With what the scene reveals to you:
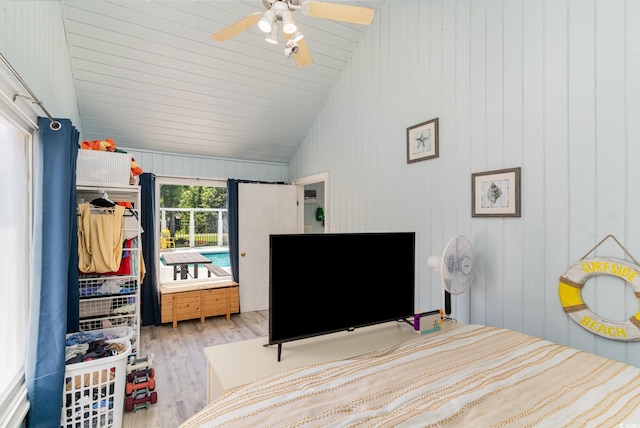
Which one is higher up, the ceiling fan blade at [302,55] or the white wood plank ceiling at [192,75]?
the white wood plank ceiling at [192,75]

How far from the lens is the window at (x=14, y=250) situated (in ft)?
4.65

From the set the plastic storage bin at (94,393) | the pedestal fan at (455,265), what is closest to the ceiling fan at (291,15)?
the pedestal fan at (455,265)

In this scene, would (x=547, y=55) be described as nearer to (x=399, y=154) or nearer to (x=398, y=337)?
(x=399, y=154)

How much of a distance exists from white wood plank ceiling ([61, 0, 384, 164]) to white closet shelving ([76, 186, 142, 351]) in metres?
1.02

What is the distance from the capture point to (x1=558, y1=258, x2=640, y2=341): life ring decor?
55.7 inches

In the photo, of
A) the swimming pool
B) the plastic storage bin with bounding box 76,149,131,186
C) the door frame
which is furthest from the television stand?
the swimming pool

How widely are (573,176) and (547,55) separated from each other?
0.69 metres

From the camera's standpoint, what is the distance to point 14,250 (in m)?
1.54

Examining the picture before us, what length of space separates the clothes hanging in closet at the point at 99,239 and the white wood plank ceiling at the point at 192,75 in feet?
4.20

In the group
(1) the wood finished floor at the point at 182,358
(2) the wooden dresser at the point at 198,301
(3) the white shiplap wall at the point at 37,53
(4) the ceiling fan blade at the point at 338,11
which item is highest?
(4) the ceiling fan blade at the point at 338,11

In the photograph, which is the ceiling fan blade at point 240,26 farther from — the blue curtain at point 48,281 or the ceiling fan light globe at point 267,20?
the blue curtain at point 48,281

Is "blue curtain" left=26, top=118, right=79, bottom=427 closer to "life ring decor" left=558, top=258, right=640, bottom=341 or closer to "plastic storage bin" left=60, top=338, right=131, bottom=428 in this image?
"plastic storage bin" left=60, top=338, right=131, bottom=428

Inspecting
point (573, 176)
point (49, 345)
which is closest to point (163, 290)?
point (49, 345)

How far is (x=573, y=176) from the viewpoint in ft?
5.33
